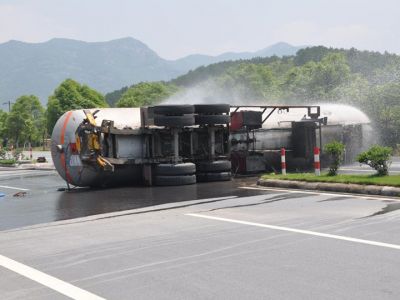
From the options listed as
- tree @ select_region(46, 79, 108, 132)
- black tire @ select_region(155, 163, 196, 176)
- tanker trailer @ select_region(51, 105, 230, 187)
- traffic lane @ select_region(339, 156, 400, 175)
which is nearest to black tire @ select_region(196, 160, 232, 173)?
tanker trailer @ select_region(51, 105, 230, 187)

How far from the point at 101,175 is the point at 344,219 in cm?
855

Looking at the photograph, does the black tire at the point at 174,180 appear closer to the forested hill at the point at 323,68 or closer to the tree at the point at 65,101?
the forested hill at the point at 323,68

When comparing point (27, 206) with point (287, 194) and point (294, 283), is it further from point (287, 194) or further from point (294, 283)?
point (294, 283)

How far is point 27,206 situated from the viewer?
12023 mm

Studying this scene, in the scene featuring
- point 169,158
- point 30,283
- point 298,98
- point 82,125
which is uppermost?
point 298,98

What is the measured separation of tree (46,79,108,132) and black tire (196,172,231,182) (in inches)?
2720

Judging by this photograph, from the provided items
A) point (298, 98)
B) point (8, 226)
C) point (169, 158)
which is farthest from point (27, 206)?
point (298, 98)

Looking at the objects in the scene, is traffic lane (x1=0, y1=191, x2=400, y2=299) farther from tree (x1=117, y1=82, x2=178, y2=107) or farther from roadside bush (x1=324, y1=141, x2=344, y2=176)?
tree (x1=117, y1=82, x2=178, y2=107)

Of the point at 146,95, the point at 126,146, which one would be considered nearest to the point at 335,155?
the point at 126,146

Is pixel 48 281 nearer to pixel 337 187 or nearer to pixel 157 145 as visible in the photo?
pixel 337 187

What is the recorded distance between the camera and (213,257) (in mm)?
6090

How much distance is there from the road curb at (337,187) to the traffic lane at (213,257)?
1.12 metres

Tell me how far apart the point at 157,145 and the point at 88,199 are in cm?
320

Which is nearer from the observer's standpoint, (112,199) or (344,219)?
(344,219)
